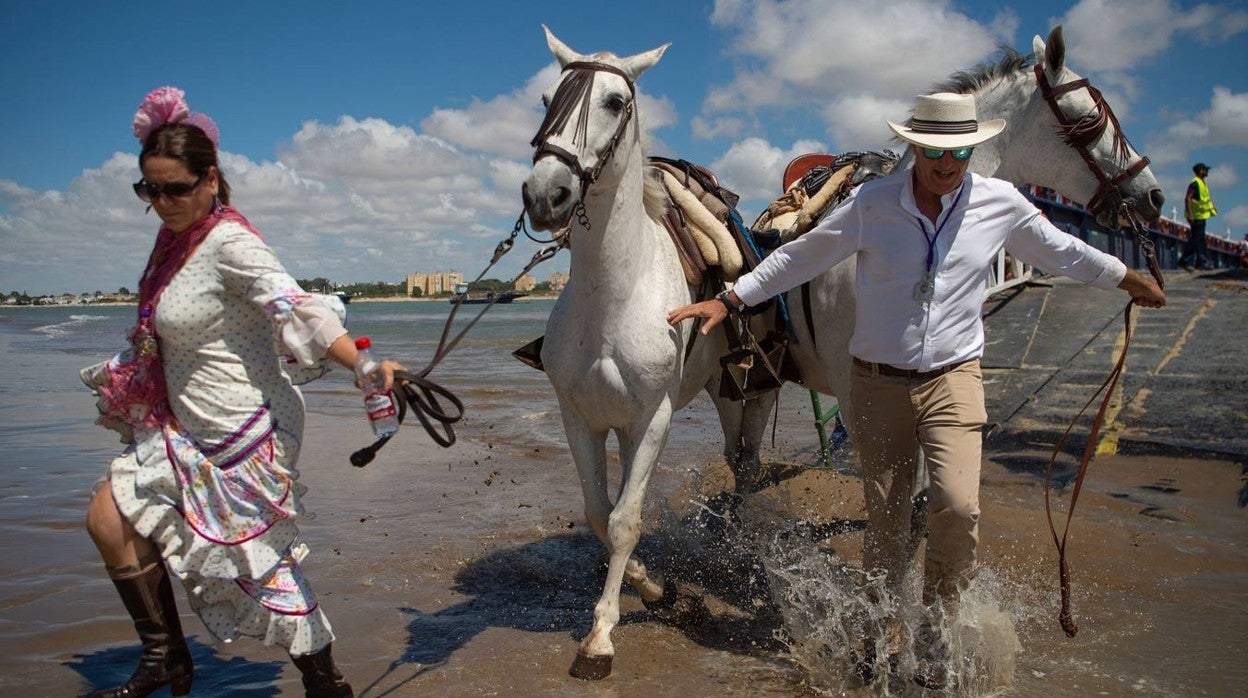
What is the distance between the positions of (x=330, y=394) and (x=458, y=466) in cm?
603

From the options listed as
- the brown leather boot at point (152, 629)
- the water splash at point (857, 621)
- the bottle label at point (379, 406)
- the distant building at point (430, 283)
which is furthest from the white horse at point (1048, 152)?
the distant building at point (430, 283)

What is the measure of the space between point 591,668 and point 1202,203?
17.9 m

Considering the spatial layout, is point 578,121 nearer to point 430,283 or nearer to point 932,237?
point 932,237

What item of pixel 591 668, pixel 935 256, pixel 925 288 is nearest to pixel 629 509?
pixel 591 668

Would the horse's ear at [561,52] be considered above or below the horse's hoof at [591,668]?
above

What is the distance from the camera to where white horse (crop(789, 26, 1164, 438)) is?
15.1ft

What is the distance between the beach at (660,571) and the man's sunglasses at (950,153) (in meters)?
1.70

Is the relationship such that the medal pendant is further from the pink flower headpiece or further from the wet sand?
the pink flower headpiece

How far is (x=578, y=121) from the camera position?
3.52 meters

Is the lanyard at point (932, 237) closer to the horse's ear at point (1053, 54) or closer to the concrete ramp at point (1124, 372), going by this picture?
the horse's ear at point (1053, 54)

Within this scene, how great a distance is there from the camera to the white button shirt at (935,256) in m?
3.51

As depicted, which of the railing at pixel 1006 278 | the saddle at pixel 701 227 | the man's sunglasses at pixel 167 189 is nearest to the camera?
the man's sunglasses at pixel 167 189

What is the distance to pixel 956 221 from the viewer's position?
Result: 11.5 feet

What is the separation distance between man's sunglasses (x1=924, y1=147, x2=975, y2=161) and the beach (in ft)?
5.58
